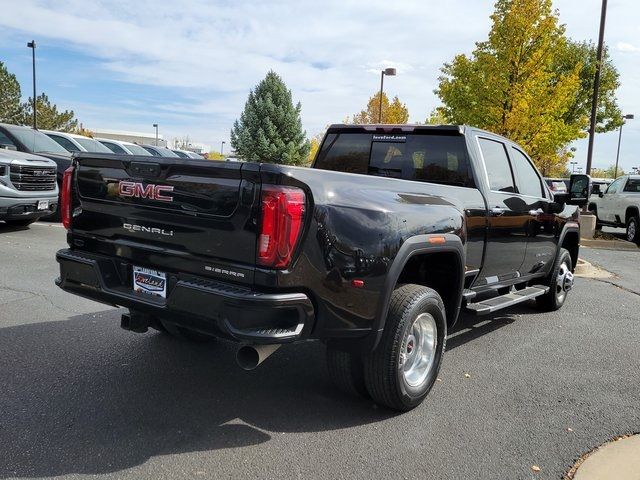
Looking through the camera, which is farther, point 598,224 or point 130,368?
point 598,224

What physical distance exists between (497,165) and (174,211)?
314 cm

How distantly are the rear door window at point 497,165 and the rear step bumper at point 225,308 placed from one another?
261 cm

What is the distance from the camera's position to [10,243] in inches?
351

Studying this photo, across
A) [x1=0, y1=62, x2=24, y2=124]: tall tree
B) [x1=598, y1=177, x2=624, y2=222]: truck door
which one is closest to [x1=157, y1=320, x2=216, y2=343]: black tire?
[x1=598, y1=177, x2=624, y2=222]: truck door

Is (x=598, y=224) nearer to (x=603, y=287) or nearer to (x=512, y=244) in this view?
(x=603, y=287)

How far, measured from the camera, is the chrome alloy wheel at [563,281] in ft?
21.2

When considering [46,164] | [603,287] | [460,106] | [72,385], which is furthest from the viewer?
[460,106]

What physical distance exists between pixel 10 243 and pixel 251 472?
25.7 feet

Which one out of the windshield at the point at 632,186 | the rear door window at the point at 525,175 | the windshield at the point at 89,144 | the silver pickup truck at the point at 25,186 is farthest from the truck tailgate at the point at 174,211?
the windshield at the point at 632,186

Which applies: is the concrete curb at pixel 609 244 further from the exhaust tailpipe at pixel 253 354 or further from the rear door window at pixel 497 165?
the exhaust tailpipe at pixel 253 354

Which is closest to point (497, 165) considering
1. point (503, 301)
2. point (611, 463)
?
A: point (503, 301)

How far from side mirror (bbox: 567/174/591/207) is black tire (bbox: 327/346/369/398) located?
4.05 m

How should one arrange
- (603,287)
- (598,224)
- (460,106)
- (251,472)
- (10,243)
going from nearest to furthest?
1. (251,472)
2. (603,287)
3. (10,243)
4. (460,106)
5. (598,224)

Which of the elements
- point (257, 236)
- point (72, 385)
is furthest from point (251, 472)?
point (72, 385)
